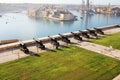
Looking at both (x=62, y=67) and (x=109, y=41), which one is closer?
(x=62, y=67)

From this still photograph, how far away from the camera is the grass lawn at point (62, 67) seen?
17.6 metres

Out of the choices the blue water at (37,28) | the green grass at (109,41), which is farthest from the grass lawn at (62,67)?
the blue water at (37,28)

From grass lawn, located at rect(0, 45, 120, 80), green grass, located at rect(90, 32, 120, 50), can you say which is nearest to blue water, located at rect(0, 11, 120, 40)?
green grass, located at rect(90, 32, 120, 50)

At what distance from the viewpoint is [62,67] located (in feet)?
64.6

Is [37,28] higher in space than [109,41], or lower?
lower

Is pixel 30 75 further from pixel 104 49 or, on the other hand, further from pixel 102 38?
pixel 102 38

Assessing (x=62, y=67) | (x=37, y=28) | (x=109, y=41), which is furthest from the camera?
(x=37, y=28)

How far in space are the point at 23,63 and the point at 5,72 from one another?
275 centimetres

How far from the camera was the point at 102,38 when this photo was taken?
33.7 metres

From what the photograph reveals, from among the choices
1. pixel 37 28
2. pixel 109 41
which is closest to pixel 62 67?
pixel 109 41

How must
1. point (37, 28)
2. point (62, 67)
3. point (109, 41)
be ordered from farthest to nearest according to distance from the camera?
point (37, 28) < point (109, 41) < point (62, 67)

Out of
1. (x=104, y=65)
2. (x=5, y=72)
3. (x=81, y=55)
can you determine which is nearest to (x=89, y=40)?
(x=81, y=55)

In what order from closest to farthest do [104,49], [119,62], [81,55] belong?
[119,62], [81,55], [104,49]

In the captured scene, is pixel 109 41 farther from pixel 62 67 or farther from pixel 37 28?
pixel 37 28
